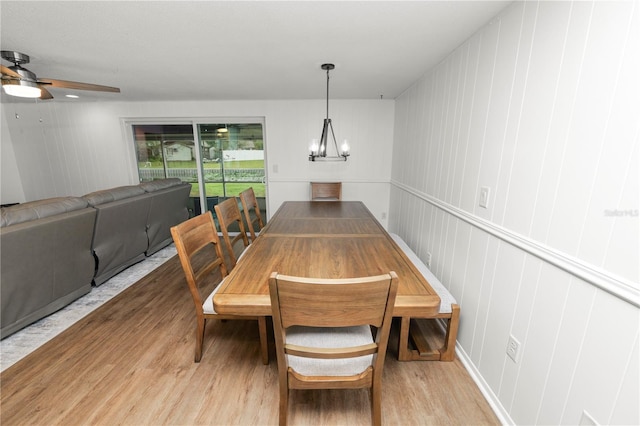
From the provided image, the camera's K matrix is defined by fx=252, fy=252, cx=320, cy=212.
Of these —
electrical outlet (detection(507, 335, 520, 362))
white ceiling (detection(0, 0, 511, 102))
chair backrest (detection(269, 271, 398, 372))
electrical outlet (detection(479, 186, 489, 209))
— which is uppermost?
white ceiling (detection(0, 0, 511, 102))

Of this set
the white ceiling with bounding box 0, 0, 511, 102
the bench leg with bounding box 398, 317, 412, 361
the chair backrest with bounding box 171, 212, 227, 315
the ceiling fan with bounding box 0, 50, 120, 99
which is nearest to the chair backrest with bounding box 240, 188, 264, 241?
the chair backrest with bounding box 171, 212, 227, 315

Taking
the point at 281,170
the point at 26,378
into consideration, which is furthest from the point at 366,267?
the point at 281,170

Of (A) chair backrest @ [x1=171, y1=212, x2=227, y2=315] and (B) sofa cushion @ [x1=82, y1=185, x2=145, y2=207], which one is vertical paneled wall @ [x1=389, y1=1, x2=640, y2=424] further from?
(B) sofa cushion @ [x1=82, y1=185, x2=145, y2=207]

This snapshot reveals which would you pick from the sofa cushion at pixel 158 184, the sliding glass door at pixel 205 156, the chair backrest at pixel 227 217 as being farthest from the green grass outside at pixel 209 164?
the chair backrest at pixel 227 217

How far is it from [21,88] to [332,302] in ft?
10.1

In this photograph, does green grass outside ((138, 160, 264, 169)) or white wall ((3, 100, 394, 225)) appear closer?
white wall ((3, 100, 394, 225))

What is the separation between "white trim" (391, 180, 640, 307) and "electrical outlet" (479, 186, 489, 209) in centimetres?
9

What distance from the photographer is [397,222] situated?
3.54m

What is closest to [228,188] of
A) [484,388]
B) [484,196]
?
[484,196]

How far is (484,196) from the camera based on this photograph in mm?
1498

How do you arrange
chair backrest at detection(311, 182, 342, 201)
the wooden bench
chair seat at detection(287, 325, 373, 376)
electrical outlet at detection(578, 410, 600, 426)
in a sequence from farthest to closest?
chair backrest at detection(311, 182, 342, 201) < the wooden bench < chair seat at detection(287, 325, 373, 376) < electrical outlet at detection(578, 410, 600, 426)

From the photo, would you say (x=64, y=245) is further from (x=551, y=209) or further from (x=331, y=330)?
(x=551, y=209)

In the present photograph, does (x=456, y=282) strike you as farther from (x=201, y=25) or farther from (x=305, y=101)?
(x=305, y=101)

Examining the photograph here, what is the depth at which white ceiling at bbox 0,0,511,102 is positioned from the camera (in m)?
1.40
